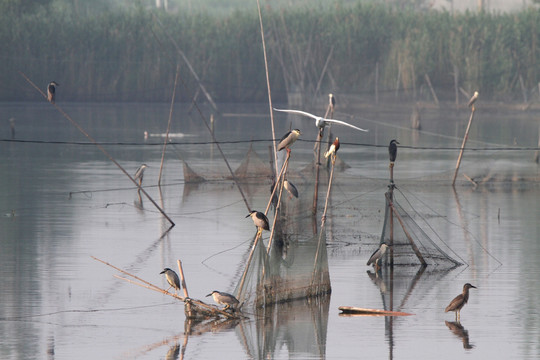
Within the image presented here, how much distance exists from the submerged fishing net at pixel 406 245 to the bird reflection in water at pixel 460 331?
293cm

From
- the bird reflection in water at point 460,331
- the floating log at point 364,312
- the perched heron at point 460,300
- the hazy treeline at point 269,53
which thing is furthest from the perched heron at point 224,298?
the hazy treeline at point 269,53

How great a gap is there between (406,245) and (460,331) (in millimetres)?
3906

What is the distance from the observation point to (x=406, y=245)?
17.5 meters

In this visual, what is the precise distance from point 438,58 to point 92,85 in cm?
2017

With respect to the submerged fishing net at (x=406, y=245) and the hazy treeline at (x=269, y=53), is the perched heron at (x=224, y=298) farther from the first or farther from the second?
the hazy treeline at (x=269, y=53)

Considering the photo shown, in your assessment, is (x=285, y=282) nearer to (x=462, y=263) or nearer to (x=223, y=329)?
(x=223, y=329)

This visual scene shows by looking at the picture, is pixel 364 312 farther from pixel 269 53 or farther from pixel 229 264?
pixel 269 53

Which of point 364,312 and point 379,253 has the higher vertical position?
point 379,253

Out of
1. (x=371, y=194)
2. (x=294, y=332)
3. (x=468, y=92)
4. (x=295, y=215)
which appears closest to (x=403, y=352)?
(x=294, y=332)

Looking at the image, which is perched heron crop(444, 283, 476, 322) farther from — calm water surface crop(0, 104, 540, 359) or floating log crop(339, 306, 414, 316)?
floating log crop(339, 306, 414, 316)

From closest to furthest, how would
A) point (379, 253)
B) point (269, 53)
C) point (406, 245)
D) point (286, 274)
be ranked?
point (286, 274) < point (379, 253) < point (406, 245) < point (269, 53)

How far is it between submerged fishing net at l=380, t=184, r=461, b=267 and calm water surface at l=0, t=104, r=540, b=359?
0.21 metres

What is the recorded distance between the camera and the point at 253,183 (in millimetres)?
28406

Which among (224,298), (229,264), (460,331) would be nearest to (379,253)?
(229,264)
